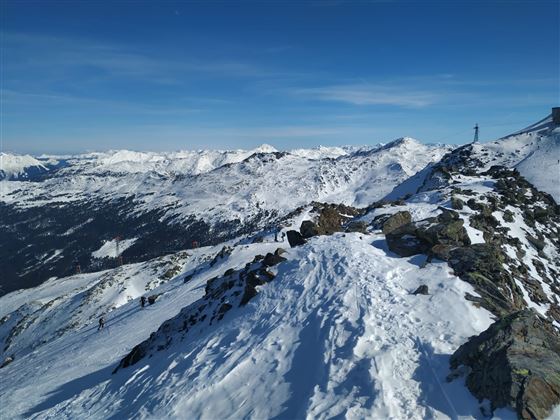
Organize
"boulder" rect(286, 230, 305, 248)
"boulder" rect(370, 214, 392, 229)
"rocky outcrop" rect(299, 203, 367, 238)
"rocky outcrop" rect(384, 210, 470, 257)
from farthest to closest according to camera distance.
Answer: "boulder" rect(370, 214, 392, 229) → "rocky outcrop" rect(299, 203, 367, 238) → "boulder" rect(286, 230, 305, 248) → "rocky outcrop" rect(384, 210, 470, 257)

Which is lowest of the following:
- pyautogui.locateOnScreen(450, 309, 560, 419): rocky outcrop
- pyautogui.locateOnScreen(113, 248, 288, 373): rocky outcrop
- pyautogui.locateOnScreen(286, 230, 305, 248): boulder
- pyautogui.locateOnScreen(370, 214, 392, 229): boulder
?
pyautogui.locateOnScreen(113, 248, 288, 373): rocky outcrop

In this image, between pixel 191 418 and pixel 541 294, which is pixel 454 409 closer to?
pixel 191 418

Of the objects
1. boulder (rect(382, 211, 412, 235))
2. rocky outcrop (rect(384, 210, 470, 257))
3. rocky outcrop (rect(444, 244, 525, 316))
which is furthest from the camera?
boulder (rect(382, 211, 412, 235))

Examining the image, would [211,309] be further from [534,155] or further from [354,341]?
[534,155]

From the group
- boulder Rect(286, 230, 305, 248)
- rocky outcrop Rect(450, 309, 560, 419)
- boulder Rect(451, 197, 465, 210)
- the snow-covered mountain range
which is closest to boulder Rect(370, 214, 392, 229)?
the snow-covered mountain range

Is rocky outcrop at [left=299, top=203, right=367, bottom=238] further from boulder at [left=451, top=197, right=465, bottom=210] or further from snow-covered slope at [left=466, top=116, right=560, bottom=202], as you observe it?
A: snow-covered slope at [left=466, top=116, right=560, bottom=202]

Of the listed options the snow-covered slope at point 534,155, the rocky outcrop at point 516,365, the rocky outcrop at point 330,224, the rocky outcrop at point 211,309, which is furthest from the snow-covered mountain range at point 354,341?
the snow-covered slope at point 534,155

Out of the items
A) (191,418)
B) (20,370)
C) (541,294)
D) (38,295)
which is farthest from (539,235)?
(38,295)

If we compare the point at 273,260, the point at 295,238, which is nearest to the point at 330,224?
the point at 295,238
